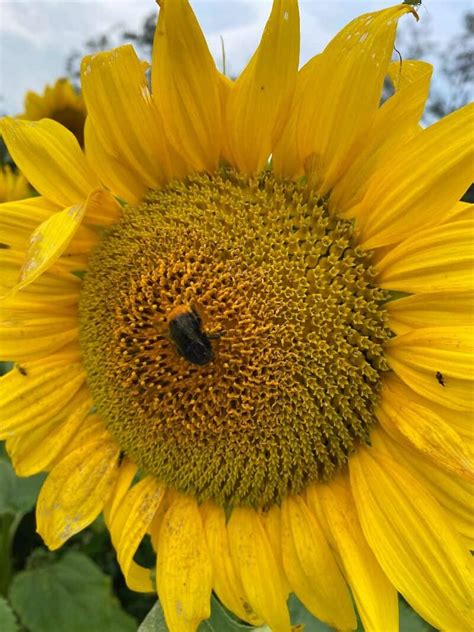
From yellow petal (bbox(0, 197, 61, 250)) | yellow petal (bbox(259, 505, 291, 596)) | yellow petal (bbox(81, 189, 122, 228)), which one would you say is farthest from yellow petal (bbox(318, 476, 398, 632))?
yellow petal (bbox(0, 197, 61, 250))

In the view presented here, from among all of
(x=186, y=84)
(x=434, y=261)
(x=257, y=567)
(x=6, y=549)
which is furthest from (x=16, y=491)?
(x=434, y=261)

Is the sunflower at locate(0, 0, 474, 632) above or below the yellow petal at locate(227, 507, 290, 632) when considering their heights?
above

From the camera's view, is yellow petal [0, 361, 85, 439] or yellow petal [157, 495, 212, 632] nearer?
yellow petal [157, 495, 212, 632]

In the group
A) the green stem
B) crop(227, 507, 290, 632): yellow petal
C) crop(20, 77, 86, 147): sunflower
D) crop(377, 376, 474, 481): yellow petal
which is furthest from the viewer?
crop(20, 77, 86, 147): sunflower

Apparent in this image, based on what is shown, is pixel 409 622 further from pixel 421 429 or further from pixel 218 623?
pixel 421 429

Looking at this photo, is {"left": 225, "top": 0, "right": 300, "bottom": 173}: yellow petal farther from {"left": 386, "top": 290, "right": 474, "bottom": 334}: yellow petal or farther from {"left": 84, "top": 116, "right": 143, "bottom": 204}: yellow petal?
{"left": 386, "top": 290, "right": 474, "bottom": 334}: yellow petal

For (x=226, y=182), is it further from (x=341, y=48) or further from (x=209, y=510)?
(x=209, y=510)

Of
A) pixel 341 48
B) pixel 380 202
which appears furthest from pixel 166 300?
pixel 341 48
